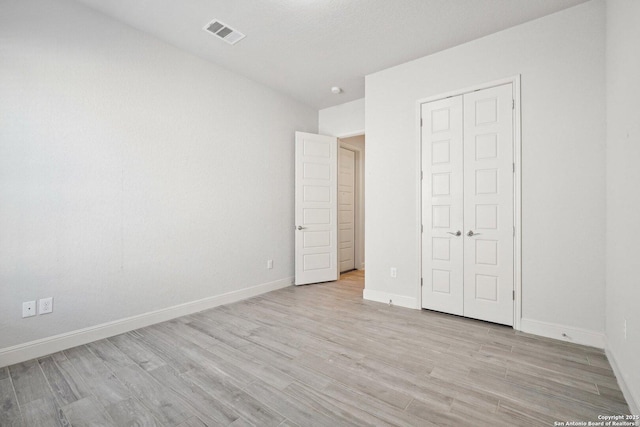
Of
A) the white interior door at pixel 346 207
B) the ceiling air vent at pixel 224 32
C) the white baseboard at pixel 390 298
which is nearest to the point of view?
the ceiling air vent at pixel 224 32

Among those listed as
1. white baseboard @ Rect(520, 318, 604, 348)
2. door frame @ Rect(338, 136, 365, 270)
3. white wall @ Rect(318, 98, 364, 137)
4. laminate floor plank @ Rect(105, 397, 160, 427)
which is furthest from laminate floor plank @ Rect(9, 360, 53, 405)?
door frame @ Rect(338, 136, 365, 270)

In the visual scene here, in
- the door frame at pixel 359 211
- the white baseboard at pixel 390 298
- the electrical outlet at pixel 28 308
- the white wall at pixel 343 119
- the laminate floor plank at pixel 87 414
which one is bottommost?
the laminate floor plank at pixel 87 414

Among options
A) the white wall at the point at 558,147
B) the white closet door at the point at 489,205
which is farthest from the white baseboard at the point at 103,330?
the white wall at the point at 558,147

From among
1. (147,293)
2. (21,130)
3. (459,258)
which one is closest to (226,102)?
(21,130)

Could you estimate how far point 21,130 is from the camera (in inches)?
88.7

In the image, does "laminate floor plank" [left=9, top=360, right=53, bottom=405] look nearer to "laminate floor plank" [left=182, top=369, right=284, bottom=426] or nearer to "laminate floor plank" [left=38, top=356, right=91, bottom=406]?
"laminate floor plank" [left=38, top=356, right=91, bottom=406]

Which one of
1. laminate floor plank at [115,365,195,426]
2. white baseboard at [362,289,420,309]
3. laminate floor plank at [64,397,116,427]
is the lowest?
laminate floor plank at [64,397,116,427]

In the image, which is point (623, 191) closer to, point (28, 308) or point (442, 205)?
point (442, 205)

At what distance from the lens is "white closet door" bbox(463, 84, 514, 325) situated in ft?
9.41

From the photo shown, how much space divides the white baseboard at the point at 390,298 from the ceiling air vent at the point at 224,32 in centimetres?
347

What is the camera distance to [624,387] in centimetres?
178

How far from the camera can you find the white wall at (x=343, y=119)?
4801 millimetres

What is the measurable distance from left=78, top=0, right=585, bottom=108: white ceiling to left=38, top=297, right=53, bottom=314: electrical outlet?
2.68 meters

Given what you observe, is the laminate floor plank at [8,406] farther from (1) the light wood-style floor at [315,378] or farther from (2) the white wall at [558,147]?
(2) the white wall at [558,147]
